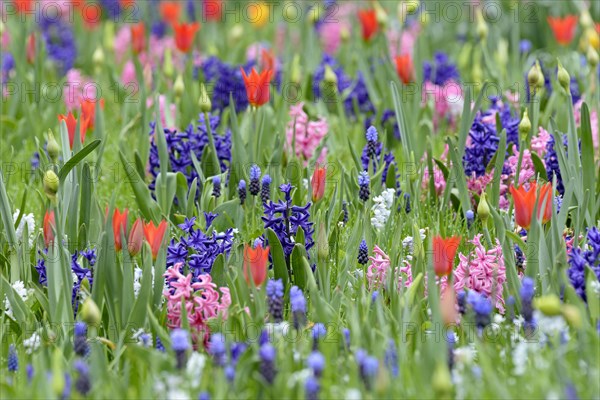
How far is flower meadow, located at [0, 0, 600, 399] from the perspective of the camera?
90.6 inches

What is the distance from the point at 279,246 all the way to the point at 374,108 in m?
2.35

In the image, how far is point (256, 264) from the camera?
8.71 feet

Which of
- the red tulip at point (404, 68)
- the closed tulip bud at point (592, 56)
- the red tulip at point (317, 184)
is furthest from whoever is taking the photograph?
the red tulip at point (404, 68)

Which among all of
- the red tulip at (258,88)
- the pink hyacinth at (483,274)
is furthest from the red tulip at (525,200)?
the red tulip at (258,88)

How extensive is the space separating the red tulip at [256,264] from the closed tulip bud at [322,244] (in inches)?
7.8

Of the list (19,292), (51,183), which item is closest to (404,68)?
(19,292)

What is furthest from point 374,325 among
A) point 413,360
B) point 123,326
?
point 123,326

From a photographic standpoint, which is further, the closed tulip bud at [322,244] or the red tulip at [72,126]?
the red tulip at [72,126]

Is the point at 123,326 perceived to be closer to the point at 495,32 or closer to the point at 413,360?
the point at 413,360

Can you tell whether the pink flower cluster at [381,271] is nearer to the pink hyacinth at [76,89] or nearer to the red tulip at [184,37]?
the red tulip at [184,37]

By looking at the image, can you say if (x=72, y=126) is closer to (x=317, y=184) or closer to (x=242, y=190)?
(x=242, y=190)

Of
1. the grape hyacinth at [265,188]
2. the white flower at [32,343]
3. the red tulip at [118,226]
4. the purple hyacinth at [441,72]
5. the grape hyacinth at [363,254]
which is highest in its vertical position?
the purple hyacinth at [441,72]

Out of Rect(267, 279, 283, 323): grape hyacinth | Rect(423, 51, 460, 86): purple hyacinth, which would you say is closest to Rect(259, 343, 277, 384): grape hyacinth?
Rect(267, 279, 283, 323): grape hyacinth

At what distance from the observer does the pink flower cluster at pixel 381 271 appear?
298cm
